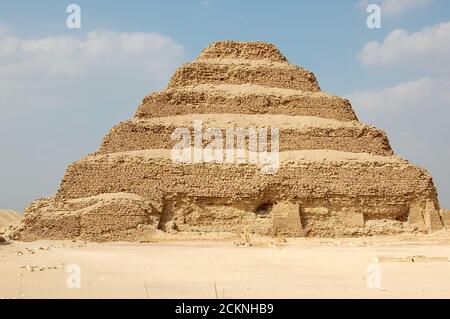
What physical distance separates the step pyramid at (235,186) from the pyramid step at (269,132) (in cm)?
6

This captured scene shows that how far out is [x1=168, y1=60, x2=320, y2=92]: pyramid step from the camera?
1702 inches

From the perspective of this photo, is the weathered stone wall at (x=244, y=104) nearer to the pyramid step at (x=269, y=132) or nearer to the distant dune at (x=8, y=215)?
the pyramid step at (x=269, y=132)

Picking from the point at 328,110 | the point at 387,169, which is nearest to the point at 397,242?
the point at 387,169

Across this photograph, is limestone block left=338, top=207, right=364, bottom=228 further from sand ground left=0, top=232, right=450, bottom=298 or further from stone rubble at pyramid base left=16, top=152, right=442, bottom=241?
sand ground left=0, top=232, right=450, bottom=298

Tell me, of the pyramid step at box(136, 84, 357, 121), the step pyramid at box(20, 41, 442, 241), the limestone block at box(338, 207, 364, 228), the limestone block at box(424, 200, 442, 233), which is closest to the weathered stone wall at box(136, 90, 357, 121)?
the pyramid step at box(136, 84, 357, 121)

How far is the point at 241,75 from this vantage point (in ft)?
142

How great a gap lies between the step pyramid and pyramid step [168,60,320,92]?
3022 mm

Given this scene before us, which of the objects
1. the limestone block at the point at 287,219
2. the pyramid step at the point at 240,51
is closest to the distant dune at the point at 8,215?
the pyramid step at the point at 240,51

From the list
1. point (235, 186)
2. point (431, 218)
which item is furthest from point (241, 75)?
point (431, 218)

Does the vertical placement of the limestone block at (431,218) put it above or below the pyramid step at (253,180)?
below

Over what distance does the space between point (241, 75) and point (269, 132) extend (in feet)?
20.2

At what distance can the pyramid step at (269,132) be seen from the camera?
37.9 metres
